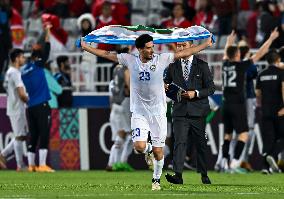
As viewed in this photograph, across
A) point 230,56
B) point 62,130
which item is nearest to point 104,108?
point 62,130

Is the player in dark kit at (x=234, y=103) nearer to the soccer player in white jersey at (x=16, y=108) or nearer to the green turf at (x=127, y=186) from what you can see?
the green turf at (x=127, y=186)

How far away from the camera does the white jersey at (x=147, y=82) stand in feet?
55.8

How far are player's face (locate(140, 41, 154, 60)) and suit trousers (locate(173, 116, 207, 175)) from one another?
2517 millimetres

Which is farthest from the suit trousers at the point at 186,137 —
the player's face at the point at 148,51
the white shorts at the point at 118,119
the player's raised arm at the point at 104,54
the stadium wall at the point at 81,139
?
the stadium wall at the point at 81,139

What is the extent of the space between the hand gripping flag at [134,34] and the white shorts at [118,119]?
7.24m

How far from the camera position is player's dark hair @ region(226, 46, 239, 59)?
23.7 m

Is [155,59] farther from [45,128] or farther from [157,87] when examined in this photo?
[45,128]

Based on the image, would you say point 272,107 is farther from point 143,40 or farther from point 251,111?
point 143,40

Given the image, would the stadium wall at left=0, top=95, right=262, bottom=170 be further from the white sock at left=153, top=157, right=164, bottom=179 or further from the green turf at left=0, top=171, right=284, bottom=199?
the white sock at left=153, top=157, right=164, bottom=179

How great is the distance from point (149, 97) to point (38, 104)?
8023mm

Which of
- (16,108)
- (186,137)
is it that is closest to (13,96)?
(16,108)

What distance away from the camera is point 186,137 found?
19.1 meters

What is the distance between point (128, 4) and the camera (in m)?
32.0

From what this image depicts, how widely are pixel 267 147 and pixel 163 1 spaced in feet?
30.0
